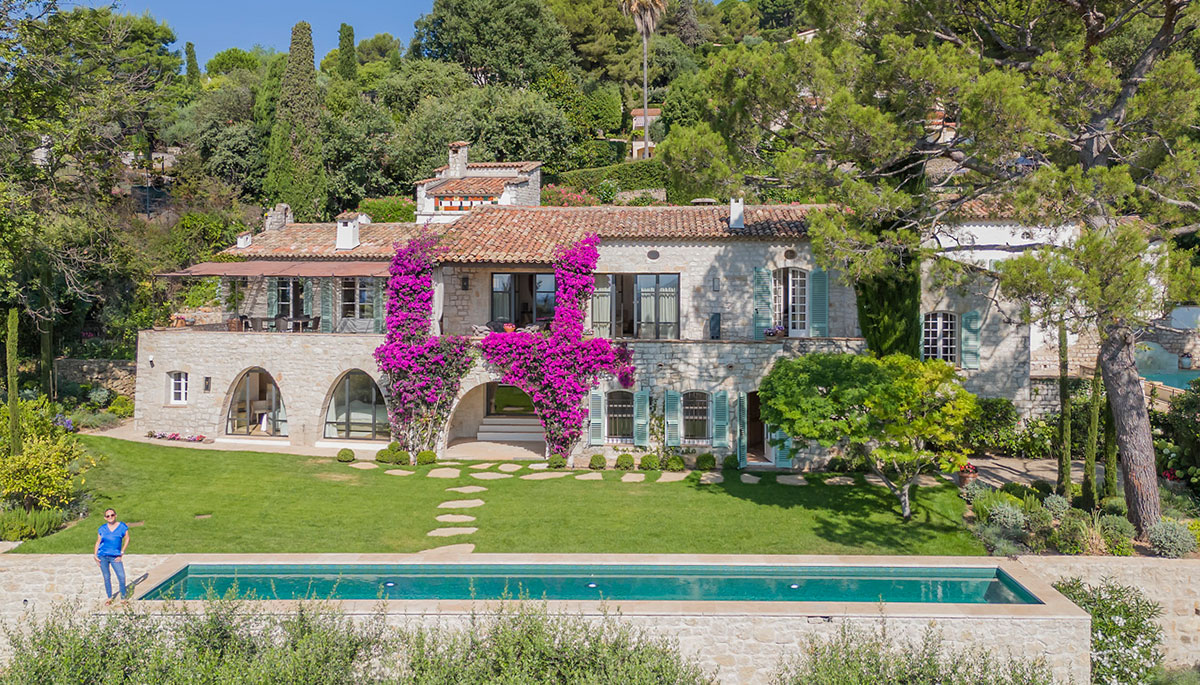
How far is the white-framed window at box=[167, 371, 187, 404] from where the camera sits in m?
27.1

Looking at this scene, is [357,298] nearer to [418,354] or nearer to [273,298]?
[273,298]

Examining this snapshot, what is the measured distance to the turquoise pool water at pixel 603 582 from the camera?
13859 mm

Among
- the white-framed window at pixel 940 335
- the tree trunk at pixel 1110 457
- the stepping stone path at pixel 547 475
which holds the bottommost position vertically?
the stepping stone path at pixel 547 475

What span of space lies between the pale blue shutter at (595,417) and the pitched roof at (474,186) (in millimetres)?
10457

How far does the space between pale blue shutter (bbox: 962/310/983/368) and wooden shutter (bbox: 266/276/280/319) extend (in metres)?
22.7

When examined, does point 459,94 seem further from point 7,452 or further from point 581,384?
point 7,452

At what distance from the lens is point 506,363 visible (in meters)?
24.2

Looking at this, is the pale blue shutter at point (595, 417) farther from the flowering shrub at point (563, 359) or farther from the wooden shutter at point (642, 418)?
the wooden shutter at point (642, 418)

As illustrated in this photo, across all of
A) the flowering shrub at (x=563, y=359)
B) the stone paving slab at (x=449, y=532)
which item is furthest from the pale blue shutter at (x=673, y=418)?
the stone paving slab at (x=449, y=532)

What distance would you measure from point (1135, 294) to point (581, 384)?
46.4 feet

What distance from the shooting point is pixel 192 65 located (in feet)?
228

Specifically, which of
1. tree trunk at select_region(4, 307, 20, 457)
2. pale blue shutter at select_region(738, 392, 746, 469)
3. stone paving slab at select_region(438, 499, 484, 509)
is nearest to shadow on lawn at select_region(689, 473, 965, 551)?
pale blue shutter at select_region(738, 392, 746, 469)

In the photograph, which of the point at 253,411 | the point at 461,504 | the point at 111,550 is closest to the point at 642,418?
the point at 461,504

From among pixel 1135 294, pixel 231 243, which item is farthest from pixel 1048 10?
pixel 231 243
